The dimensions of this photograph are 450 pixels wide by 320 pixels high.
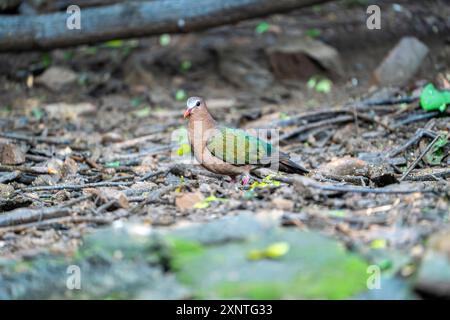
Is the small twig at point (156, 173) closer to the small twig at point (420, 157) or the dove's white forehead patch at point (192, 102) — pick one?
the dove's white forehead patch at point (192, 102)

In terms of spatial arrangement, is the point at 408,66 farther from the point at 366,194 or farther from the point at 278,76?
the point at 366,194

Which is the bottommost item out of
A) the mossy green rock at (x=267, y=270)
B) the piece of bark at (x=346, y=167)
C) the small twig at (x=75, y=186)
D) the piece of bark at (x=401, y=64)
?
the mossy green rock at (x=267, y=270)

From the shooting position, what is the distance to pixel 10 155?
6.53 m

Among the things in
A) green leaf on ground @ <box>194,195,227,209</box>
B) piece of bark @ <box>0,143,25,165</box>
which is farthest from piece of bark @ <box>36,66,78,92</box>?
green leaf on ground @ <box>194,195,227,209</box>

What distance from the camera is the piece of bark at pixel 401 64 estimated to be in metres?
8.99

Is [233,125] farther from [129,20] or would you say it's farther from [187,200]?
Result: [187,200]

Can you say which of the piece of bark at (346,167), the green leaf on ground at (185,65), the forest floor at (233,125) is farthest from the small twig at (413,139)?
the green leaf on ground at (185,65)

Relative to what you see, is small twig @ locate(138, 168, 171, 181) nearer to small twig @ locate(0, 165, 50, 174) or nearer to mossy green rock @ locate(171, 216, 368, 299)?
small twig @ locate(0, 165, 50, 174)

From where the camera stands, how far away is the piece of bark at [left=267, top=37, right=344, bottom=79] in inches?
384

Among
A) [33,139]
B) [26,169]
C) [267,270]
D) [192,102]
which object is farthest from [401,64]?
[267,270]

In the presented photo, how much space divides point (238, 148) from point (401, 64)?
4212 millimetres

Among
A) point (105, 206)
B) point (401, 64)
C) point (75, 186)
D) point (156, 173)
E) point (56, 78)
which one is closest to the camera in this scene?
point (105, 206)

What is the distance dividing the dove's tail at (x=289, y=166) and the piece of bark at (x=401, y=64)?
3.54 meters

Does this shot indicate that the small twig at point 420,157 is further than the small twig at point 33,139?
No
